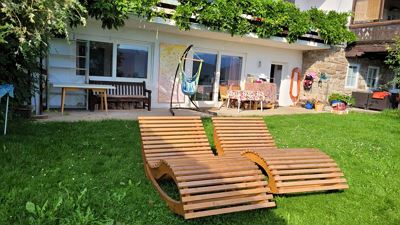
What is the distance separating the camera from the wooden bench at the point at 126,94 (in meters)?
9.34

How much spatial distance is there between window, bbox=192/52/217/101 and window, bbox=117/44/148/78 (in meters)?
2.16

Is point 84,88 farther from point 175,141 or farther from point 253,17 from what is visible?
point 253,17

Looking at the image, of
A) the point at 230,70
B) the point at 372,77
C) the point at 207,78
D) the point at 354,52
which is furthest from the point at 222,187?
the point at 372,77

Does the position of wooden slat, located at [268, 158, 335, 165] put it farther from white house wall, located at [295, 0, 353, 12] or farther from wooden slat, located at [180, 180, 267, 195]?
white house wall, located at [295, 0, 353, 12]

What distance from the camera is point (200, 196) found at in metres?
3.24

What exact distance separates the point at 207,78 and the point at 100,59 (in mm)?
3855

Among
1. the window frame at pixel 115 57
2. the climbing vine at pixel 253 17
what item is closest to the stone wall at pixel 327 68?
the climbing vine at pixel 253 17

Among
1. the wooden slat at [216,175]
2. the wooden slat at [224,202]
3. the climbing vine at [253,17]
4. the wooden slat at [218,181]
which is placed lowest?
the wooden slat at [224,202]

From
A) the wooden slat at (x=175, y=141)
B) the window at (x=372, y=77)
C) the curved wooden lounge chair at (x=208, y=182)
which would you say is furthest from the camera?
the window at (x=372, y=77)

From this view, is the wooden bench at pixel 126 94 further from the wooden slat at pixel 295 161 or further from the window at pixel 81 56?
the wooden slat at pixel 295 161

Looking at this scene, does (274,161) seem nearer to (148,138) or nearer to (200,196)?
(200,196)

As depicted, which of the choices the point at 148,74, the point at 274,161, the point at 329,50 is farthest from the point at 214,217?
the point at 329,50

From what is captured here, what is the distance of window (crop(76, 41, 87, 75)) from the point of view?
9695mm

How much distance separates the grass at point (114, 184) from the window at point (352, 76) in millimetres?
8474
